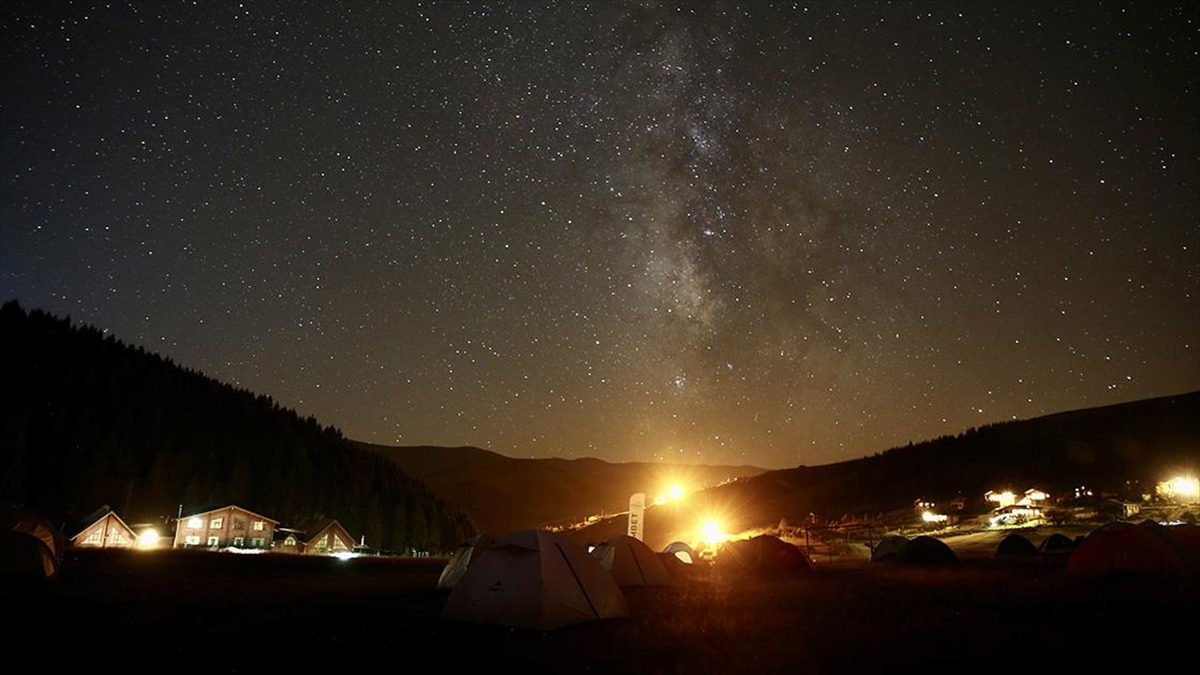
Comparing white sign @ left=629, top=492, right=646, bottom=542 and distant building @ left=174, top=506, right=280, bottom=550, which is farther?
distant building @ left=174, top=506, right=280, bottom=550

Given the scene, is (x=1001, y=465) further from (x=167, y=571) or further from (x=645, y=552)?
(x=167, y=571)

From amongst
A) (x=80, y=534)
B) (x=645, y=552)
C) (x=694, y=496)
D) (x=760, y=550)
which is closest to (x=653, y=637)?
(x=645, y=552)

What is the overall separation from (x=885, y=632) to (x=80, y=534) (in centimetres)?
6647

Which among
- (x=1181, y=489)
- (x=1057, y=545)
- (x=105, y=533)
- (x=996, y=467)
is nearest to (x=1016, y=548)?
(x=1057, y=545)

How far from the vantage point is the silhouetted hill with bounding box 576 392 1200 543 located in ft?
265

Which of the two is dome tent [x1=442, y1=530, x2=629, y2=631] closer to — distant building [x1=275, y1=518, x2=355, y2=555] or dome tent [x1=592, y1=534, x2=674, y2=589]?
dome tent [x1=592, y1=534, x2=674, y2=589]

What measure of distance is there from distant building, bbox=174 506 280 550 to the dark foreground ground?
189 feet

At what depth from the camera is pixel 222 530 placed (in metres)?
69.7

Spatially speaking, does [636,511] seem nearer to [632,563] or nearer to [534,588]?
[632,563]

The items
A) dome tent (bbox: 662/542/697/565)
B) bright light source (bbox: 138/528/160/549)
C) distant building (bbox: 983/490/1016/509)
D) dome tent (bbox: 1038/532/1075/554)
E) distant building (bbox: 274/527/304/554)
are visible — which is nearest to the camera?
dome tent (bbox: 1038/532/1075/554)

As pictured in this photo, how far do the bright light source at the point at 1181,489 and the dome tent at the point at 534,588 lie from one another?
6506 centimetres

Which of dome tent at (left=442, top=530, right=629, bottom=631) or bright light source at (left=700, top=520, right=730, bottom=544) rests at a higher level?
dome tent at (left=442, top=530, right=629, bottom=631)

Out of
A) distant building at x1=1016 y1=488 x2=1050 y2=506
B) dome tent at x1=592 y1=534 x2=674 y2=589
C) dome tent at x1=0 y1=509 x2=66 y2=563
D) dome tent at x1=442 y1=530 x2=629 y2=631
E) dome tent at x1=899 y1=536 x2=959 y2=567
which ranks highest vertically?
dome tent at x1=0 y1=509 x2=66 y2=563

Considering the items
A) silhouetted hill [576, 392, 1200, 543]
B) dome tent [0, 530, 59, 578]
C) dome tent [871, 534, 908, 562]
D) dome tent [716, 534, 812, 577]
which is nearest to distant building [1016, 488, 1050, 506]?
silhouetted hill [576, 392, 1200, 543]
